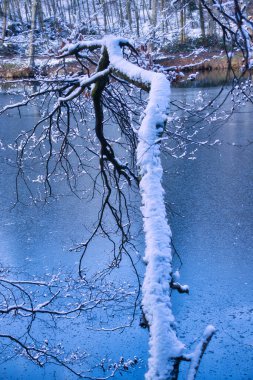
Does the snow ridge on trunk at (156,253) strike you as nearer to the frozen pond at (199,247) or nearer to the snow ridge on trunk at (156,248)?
the snow ridge on trunk at (156,248)

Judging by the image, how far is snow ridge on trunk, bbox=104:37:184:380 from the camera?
32.5 inches

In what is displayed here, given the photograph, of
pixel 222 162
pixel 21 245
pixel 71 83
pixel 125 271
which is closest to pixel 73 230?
pixel 21 245

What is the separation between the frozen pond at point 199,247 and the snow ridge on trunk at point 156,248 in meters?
3.25

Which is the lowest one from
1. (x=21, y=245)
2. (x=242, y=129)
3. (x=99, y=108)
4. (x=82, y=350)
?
(x=82, y=350)

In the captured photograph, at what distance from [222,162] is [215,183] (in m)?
0.89

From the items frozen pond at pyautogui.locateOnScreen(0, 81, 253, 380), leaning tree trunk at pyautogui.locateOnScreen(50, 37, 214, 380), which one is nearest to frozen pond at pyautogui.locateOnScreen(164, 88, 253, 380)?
frozen pond at pyautogui.locateOnScreen(0, 81, 253, 380)

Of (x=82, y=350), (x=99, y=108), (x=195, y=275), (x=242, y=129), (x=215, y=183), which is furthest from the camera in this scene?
(x=242, y=129)

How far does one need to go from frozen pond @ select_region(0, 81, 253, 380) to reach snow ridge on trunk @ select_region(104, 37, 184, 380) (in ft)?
10.7

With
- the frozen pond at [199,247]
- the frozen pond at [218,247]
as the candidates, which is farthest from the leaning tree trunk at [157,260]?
the frozen pond at [199,247]

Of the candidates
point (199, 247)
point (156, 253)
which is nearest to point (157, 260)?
point (156, 253)

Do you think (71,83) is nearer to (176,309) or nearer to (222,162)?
(176,309)

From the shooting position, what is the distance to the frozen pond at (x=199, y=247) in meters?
4.11

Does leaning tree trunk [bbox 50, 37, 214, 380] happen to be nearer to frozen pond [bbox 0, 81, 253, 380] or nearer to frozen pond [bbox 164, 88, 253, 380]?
frozen pond [bbox 164, 88, 253, 380]

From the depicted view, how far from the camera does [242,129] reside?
9586mm
